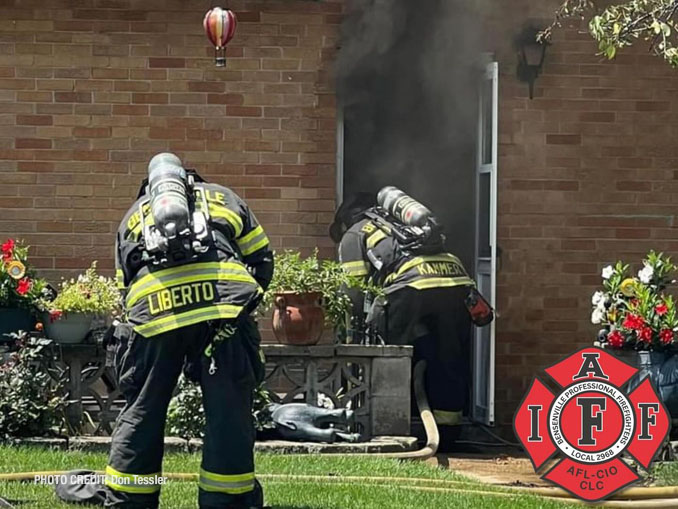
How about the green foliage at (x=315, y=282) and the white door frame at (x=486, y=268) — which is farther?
the white door frame at (x=486, y=268)

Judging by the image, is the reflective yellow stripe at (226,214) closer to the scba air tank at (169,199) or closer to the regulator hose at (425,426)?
the scba air tank at (169,199)

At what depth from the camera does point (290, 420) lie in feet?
30.8

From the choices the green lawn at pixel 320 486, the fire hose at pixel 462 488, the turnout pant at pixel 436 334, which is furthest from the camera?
the turnout pant at pixel 436 334

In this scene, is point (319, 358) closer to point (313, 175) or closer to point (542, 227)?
point (313, 175)

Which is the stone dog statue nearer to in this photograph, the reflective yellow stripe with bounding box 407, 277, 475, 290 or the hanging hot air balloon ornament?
the reflective yellow stripe with bounding box 407, 277, 475, 290

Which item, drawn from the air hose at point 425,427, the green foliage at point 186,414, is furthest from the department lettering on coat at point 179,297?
the air hose at point 425,427

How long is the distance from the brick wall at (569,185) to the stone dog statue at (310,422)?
7.18 ft

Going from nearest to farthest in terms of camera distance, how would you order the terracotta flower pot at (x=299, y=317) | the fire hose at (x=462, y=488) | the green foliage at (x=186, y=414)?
the fire hose at (x=462, y=488)
the green foliage at (x=186, y=414)
the terracotta flower pot at (x=299, y=317)

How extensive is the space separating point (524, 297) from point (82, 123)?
3732 mm

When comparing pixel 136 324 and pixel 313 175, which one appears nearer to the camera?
pixel 136 324

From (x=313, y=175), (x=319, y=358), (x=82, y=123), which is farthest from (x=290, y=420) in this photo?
(x=82, y=123)

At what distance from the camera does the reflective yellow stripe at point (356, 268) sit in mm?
10430

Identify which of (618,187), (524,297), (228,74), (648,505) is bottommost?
(648,505)

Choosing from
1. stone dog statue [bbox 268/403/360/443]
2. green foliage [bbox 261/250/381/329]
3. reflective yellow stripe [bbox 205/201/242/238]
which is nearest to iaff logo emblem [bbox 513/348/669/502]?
stone dog statue [bbox 268/403/360/443]
